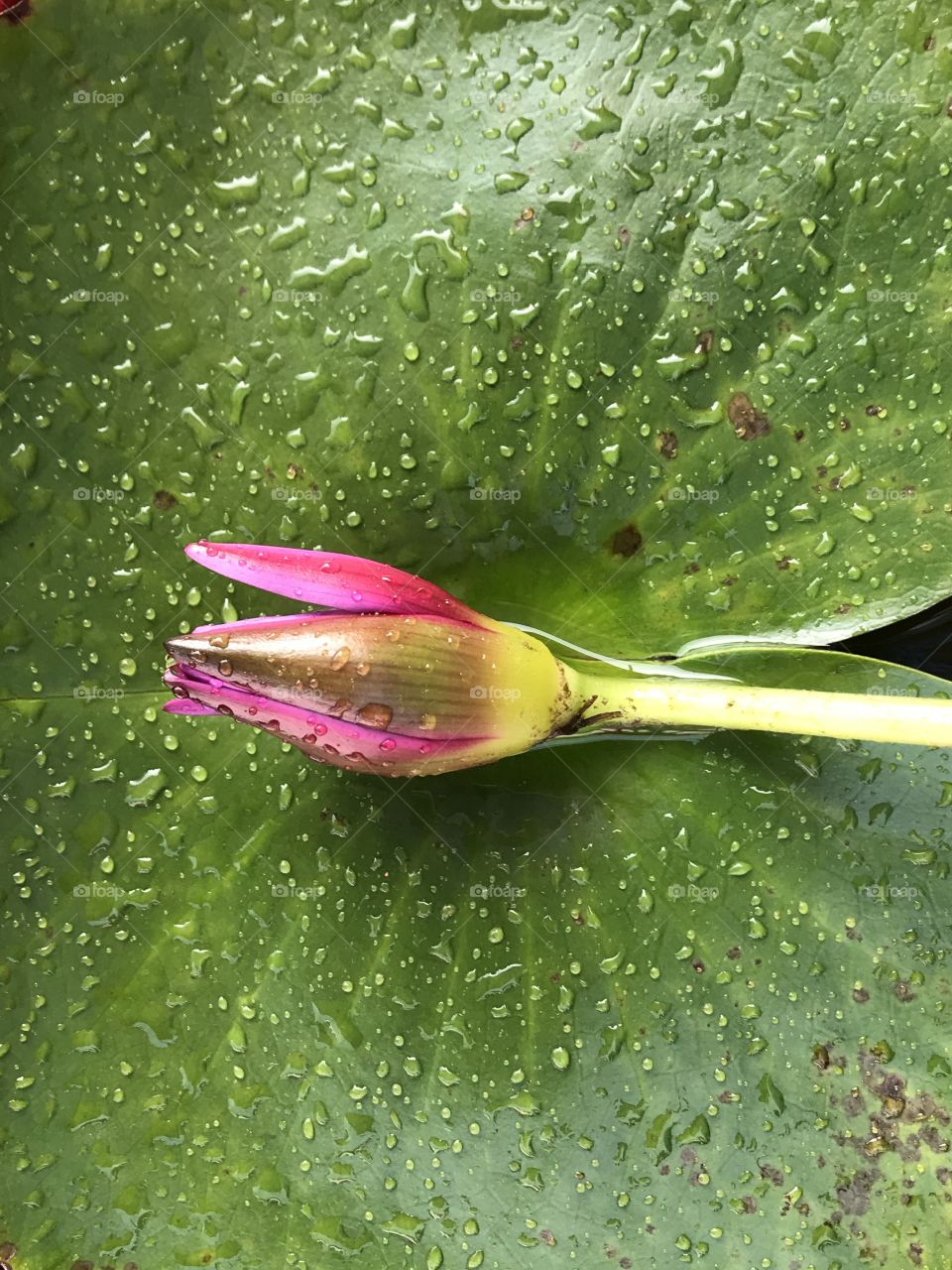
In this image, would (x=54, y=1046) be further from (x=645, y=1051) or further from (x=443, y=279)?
(x=443, y=279)

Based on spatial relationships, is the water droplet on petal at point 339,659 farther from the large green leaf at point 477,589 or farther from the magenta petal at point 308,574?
the large green leaf at point 477,589

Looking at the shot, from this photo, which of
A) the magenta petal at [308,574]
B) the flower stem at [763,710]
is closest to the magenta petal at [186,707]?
the magenta petal at [308,574]

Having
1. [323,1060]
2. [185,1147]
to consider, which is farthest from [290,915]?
[185,1147]

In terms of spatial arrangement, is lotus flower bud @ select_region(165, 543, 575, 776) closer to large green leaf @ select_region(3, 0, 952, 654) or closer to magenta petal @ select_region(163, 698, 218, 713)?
magenta petal @ select_region(163, 698, 218, 713)

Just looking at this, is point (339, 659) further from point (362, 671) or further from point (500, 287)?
point (500, 287)

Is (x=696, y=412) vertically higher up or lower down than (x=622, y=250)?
lower down

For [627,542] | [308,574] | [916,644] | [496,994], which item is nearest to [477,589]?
[627,542]
